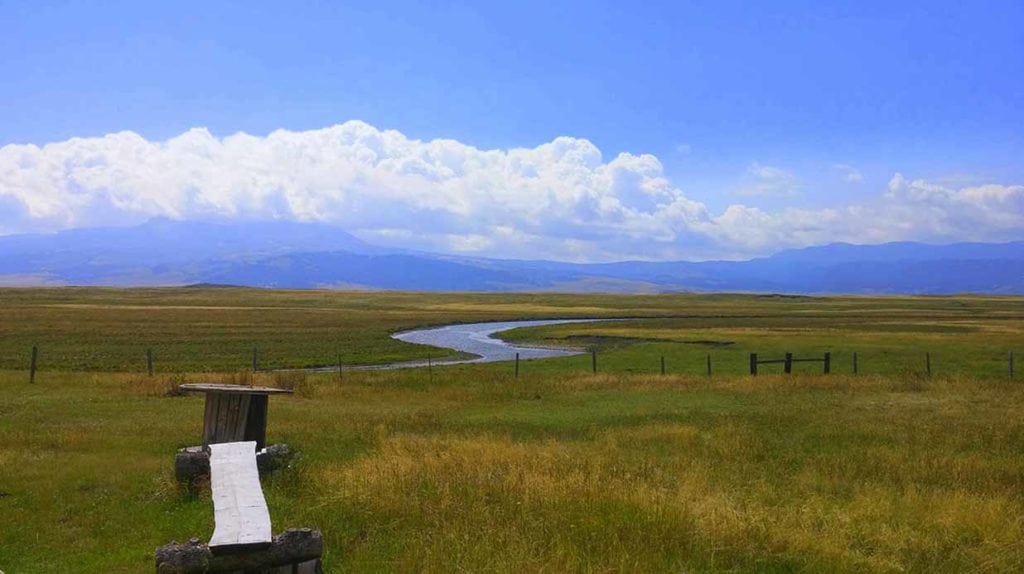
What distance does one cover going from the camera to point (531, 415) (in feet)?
86.1

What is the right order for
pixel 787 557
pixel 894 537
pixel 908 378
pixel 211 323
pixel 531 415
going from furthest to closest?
pixel 211 323 → pixel 908 378 → pixel 531 415 → pixel 894 537 → pixel 787 557

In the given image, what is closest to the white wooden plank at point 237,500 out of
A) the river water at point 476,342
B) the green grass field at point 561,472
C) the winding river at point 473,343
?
the green grass field at point 561,472

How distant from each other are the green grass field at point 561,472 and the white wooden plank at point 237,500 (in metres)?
1.25

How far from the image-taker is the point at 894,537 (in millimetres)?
10789

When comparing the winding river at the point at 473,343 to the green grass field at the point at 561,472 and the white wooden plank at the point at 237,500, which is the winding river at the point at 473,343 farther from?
the white wooden plank at the point at 237,500

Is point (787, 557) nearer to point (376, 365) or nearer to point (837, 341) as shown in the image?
point (376, 365)

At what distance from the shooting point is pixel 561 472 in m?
13.9

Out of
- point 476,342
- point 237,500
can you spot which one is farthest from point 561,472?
point 476,342

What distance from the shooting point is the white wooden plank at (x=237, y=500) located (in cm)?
773

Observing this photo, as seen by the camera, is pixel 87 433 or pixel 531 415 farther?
pixel 531 415

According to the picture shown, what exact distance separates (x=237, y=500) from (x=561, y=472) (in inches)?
257

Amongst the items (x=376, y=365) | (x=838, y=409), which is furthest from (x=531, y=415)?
(x=376, y=365)

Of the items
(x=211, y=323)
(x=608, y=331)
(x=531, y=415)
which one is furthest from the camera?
(x=211, y=323)

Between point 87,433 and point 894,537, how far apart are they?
1918 centimetres
